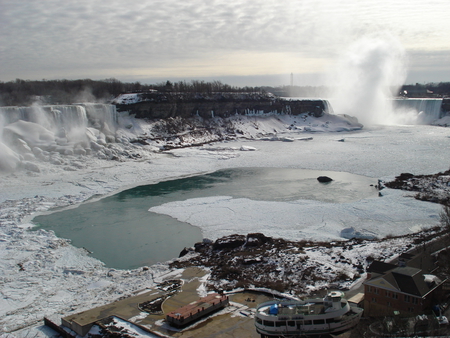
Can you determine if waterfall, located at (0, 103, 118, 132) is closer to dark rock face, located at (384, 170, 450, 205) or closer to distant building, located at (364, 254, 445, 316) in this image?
dark rock face, located at (384, 170, 450, 205)

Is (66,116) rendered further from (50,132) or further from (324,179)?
(324,179)

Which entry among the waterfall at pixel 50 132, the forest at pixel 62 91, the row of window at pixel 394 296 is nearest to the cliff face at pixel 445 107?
the forest at pixel 62 91

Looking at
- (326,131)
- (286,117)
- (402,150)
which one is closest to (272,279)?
(402,150)

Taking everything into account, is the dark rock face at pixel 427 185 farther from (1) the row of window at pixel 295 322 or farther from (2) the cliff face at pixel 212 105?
(2) the cliff face at pixel 212 105

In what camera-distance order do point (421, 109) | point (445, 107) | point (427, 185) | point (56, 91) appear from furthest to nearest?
point (421, 109)
point (445, 107)
point (56, 91)
point (427, 185)

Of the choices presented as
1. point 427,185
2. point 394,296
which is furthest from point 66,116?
point 394,296

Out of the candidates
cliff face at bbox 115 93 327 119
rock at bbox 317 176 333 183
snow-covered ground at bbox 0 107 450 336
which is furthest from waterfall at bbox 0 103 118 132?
rock at bbox 317 176 333 183
